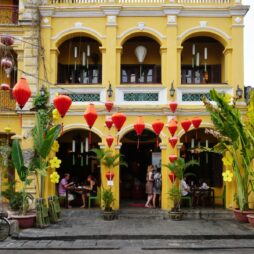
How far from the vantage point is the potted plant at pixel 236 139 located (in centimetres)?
1378

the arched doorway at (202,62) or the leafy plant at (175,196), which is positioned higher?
the arched doorway at (202,62)

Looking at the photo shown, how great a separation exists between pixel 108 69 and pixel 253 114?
5390 millimetres

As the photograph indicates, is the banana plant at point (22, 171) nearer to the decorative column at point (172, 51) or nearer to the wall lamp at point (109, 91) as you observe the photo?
the wall lamp at point (109, 91)

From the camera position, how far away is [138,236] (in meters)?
12.2

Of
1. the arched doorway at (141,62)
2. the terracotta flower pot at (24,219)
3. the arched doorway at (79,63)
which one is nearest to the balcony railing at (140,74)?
the arched doorway at (141,62)

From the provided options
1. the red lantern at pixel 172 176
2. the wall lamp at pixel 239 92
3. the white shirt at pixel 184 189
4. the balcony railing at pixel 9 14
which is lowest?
the white shirt at pixel 184 189

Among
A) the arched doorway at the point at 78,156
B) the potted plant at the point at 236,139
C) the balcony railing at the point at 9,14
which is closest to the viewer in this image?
the potted plant at the point at 236,139

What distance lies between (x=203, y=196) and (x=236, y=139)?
319 centimetres

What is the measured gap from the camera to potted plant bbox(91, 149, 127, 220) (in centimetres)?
1471

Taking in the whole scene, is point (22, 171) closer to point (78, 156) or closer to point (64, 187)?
point (64, 187)

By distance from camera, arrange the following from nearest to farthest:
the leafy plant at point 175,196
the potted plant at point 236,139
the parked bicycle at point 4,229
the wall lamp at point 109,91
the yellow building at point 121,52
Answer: the parked bicycle at point 4,229, the potted plant at point 236,139, the leafy plant at point 175,196, the wall lamp at point 109,91, the yellow building at point 121,52

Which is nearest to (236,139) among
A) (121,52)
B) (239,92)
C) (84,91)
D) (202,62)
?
(239,92)

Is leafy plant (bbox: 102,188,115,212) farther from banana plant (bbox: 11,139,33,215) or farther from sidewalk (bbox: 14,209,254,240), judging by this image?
banana plant (bbox: 11,139,33,215)

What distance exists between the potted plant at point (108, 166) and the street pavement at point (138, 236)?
0.33m
